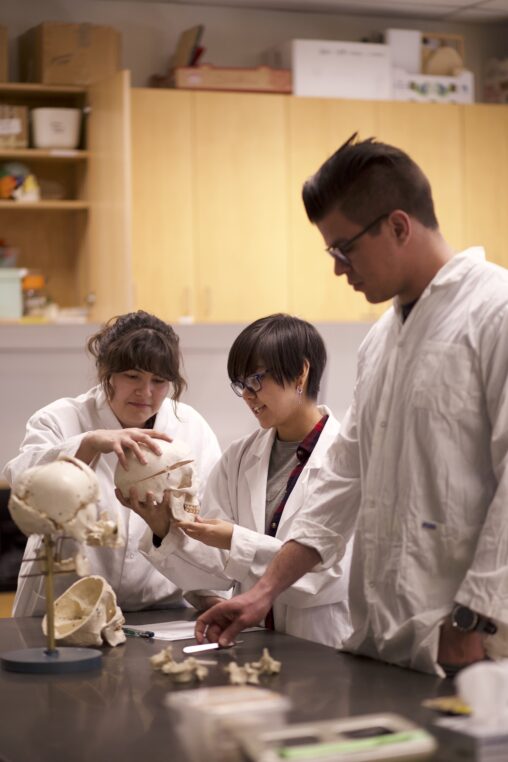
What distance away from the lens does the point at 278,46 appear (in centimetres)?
572

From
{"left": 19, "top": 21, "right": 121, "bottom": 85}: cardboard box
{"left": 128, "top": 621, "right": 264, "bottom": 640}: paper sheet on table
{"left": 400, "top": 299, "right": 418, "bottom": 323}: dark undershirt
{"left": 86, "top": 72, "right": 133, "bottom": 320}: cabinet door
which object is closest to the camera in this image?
{"left": 400, "top": 299, "right": 418, "bottom": 323}: dark undershirt

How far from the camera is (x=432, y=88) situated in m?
5.85

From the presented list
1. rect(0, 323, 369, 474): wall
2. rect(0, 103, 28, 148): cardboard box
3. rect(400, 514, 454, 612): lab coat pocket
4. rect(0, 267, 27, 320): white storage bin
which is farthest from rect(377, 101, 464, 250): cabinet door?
rect(400, 514, 454, 612): lab coat pocket

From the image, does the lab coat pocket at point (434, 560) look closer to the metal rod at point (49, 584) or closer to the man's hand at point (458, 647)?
the man's hand at point (458, 647)

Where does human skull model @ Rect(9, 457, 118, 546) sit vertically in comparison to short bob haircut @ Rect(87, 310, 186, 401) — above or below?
below

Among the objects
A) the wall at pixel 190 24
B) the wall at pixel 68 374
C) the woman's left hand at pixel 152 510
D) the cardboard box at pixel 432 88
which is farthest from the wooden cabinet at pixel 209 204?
the woman's left hand at pixel 152 510

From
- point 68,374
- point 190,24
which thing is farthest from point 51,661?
point 190,24

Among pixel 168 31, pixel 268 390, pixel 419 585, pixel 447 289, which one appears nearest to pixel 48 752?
pixel 419 585

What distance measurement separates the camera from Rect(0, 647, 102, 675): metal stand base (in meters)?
1.79

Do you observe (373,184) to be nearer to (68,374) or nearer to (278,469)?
(278,469)

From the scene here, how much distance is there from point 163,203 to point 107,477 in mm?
3133

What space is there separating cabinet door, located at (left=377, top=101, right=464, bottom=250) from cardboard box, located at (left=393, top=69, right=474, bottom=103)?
0.20 ft

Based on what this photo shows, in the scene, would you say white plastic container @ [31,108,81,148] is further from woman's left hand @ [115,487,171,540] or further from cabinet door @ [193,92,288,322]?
woman's left hand @ [115,487,171,540]

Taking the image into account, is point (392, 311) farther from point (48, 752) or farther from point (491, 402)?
point (48, 752)
